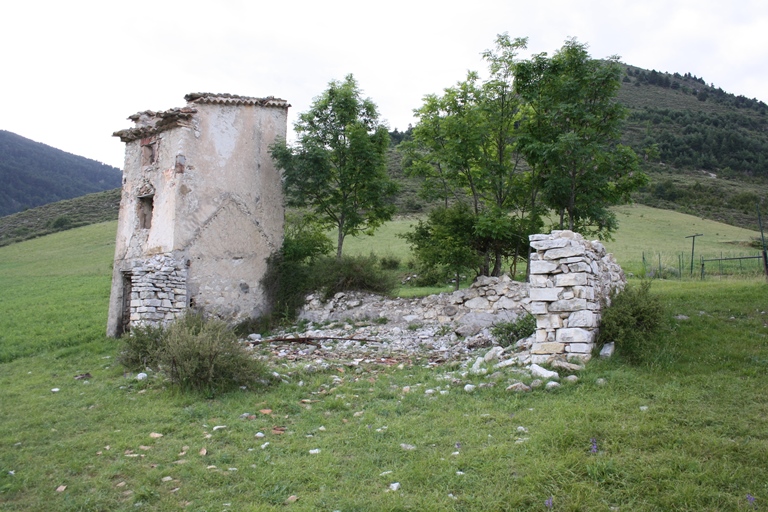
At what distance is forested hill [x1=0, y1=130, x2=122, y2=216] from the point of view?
323 ft

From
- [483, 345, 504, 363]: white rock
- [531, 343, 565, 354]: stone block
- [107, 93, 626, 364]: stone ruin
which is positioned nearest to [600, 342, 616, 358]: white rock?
[531, 343, 565, 354]: stone block

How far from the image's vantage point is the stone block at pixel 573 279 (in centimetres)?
870

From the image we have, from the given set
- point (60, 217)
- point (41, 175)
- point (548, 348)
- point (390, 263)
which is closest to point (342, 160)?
point (548, 348)

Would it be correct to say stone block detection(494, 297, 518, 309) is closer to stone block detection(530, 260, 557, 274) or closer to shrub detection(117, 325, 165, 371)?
stone block detection(530, 260, 557, 274)

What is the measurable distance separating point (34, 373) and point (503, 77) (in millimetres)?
14077

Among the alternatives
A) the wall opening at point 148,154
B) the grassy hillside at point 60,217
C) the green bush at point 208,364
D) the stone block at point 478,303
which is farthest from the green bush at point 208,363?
the grassy hillside at point 60,217

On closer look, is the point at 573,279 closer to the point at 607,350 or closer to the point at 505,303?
the point at 607,350

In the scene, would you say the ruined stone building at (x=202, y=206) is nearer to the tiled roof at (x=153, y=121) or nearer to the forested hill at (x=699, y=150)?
the tiled roof at (x=153, y=121)

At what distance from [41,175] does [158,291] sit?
11864cm

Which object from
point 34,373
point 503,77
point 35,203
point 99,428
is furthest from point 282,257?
point 35,203

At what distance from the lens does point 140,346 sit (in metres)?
11.2

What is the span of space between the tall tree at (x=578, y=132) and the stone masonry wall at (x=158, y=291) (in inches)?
387

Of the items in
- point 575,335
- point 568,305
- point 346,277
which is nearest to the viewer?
point 575,335

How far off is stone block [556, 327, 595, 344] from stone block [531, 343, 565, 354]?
11cm
